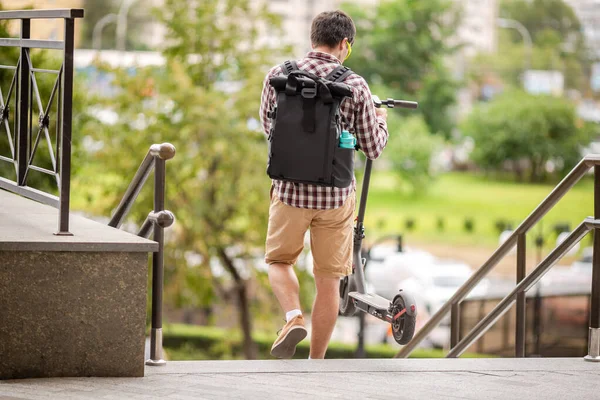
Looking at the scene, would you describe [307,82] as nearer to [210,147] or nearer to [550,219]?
[210,147]

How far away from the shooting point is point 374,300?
5.16m

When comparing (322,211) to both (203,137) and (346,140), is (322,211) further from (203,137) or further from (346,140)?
(203,137)

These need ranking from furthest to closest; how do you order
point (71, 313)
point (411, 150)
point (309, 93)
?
1. point (411, 150)
2. point (309, 93)
3. point (71, 313)

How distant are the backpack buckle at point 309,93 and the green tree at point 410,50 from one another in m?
36.1

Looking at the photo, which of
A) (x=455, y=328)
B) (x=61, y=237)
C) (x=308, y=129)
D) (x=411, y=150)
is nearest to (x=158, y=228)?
(x=61, y=237)

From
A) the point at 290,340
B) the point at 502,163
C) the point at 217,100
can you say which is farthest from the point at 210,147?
the point at 502,163

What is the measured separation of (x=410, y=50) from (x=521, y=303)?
121 ft

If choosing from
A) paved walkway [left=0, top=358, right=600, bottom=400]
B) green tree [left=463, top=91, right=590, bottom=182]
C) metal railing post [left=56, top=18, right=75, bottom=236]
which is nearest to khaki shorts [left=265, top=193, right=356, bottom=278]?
paved walkway [left=0, top=358, right=600, bottom=400]

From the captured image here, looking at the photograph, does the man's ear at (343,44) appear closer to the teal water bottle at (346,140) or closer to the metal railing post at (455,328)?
the teal water bottle at (346,140)

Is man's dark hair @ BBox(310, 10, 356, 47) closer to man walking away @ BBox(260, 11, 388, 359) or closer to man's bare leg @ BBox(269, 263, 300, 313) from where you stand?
man walking away @ BBox(260, 11, 388, 359)

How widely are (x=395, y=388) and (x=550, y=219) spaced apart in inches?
1818

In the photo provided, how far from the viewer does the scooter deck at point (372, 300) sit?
16.4 feet

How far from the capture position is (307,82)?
433cm

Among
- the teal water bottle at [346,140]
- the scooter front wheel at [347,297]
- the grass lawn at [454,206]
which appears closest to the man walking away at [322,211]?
the teal water bottle at [346,140]
